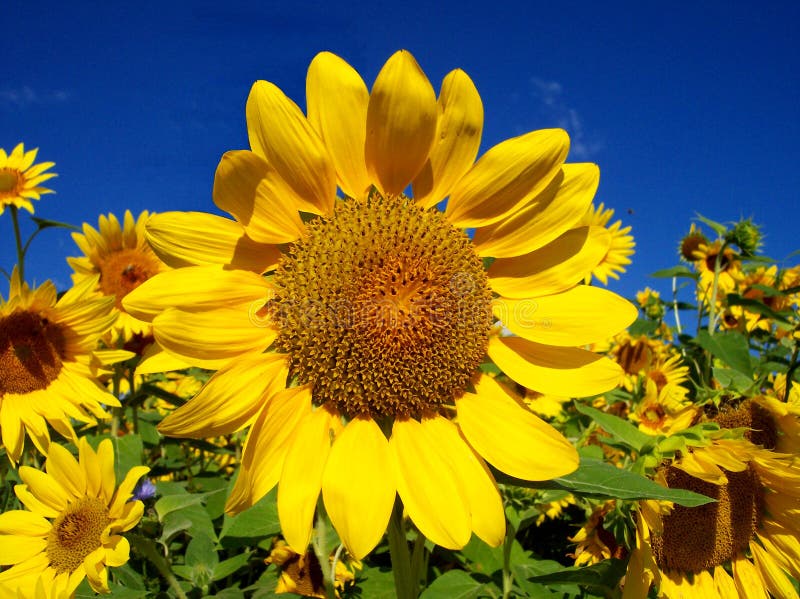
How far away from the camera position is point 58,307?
337cm

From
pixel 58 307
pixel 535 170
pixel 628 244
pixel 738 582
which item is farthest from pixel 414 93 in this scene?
pixel 628 244

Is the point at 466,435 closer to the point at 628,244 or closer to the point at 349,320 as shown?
the point at 349,320

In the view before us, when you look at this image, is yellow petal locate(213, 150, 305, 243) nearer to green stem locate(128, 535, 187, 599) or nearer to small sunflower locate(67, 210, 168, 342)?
green stem locate(128, 535, 187, 599)

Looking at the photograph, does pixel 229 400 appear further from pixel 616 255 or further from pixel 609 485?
pixel 616 255

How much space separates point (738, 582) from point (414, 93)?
2.51 metres

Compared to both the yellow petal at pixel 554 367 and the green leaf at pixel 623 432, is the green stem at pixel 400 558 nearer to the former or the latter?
the yellow petal at pixel 554 367

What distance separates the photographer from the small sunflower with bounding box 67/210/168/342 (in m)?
4.24

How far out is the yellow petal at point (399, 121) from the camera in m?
1.65

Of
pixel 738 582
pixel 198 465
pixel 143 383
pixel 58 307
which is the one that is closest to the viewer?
pixel 738 582

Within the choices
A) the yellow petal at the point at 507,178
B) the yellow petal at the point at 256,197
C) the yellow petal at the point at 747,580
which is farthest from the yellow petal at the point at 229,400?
the yellow petal at the point at 747,580

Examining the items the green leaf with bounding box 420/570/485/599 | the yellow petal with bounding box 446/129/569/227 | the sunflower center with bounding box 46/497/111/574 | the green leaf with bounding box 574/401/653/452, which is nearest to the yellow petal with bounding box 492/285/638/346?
the yellow petal with bounding box 446/129/569/227

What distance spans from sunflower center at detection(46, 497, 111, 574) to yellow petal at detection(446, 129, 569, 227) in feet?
6.80

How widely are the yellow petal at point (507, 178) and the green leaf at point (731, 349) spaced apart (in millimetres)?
2499

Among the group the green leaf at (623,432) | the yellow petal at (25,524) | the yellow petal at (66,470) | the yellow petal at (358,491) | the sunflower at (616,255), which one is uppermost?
the sunflower at (616,255)
